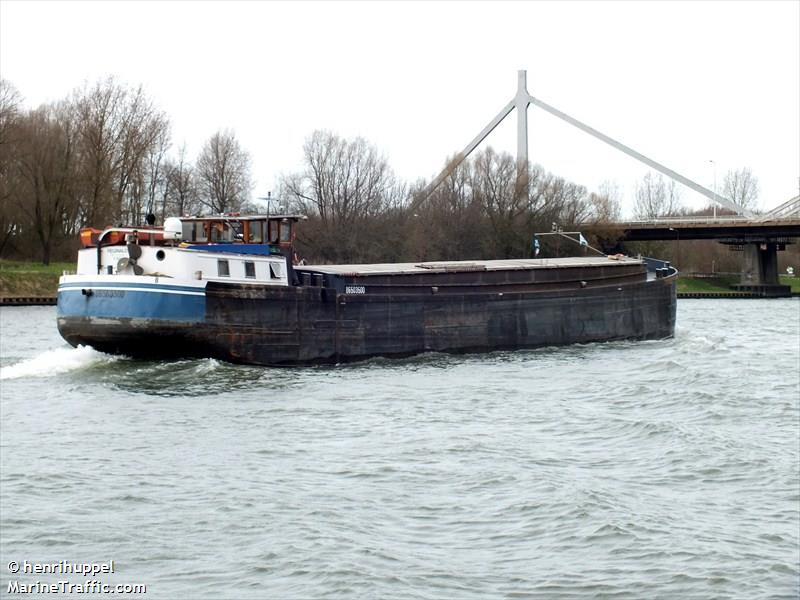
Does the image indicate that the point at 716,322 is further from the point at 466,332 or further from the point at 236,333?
the point at 236,333

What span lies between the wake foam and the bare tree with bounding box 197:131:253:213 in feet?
158

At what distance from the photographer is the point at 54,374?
23.6 m

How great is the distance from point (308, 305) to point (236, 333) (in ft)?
7.24

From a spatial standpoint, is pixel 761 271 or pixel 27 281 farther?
pixel 761 271

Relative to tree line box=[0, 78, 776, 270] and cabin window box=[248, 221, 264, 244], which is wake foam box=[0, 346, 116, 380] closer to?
cabin window box=[248, 221, 264, 244]

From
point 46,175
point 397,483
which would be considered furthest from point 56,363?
point 46,175

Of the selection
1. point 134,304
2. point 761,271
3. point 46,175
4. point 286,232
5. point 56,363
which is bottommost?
point 56,363

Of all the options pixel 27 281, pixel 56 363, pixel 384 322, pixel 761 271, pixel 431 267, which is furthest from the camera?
pixel 761 271

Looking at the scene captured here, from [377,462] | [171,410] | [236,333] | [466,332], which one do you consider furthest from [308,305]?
[377,462]

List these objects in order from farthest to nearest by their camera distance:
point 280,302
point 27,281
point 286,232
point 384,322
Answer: point 27,281 → point 384,322 → point 286,232 → point 280,302

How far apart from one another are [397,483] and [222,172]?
61171 millimetres

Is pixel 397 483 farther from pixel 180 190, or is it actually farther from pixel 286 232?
pixel 180 190

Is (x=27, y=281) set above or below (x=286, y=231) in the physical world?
below

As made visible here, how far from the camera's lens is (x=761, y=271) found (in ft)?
272
